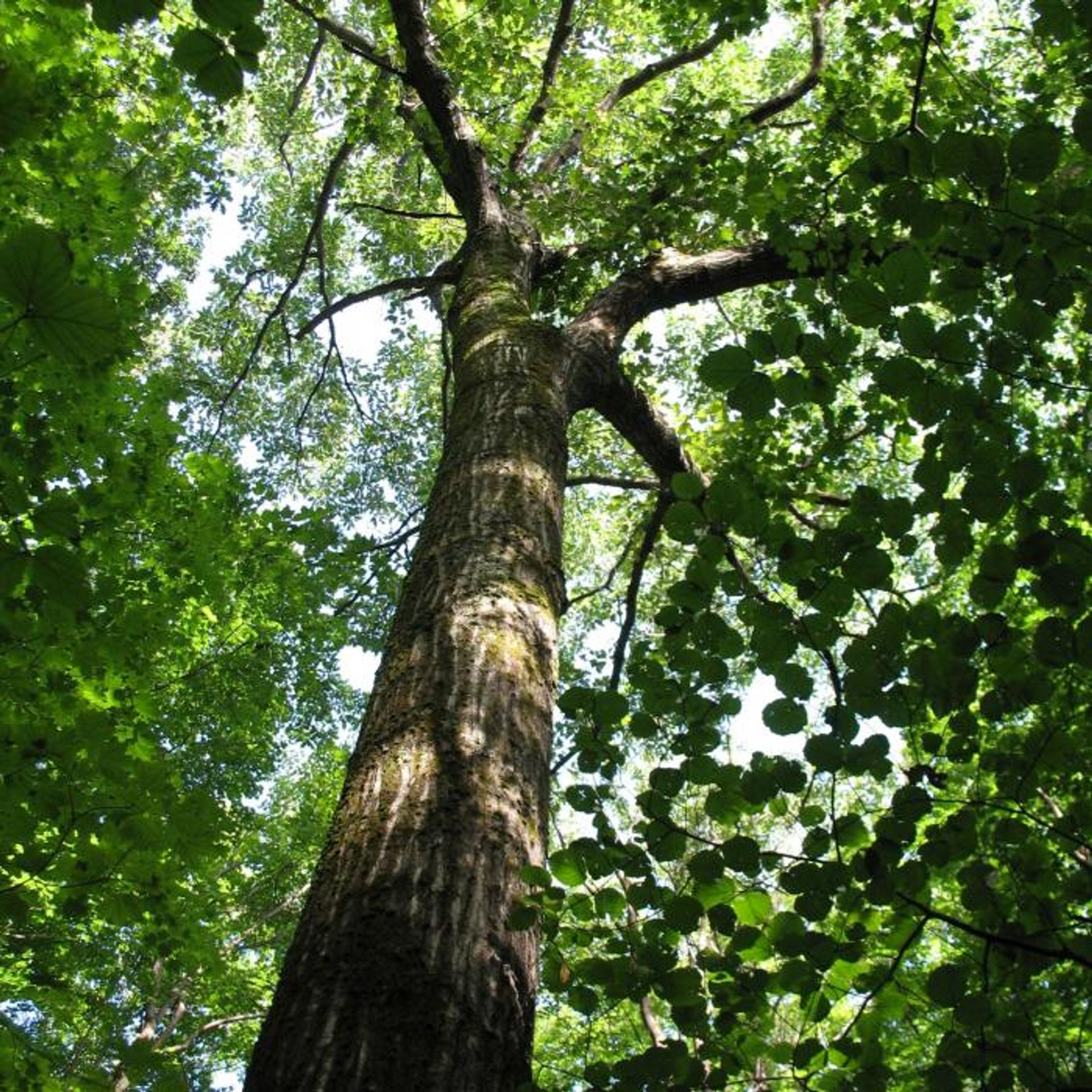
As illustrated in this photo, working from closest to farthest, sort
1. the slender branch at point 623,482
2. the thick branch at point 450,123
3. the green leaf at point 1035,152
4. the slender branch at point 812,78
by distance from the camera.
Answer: the green leaf at point 1035,152, the thick branch at point 450,123, the slender branch at point 623,482, the slender branch at point 812,78

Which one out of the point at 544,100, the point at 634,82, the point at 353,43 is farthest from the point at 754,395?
the point at 634,82

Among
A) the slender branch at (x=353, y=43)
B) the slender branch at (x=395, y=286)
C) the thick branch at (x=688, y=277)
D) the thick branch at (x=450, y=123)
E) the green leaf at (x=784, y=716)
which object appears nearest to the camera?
the green leaf at (x=784, y=716)

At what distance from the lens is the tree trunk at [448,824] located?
1362 millimetres

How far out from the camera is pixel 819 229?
332cm

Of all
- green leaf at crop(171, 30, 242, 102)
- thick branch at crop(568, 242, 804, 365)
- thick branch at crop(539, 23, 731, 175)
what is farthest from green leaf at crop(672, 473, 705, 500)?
thick branch at crop(539, 23, 731, 175)

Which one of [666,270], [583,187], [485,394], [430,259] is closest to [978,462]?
[485,394]

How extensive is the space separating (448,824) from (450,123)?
4865 mm

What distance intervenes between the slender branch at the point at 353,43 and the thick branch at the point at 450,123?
153 mm

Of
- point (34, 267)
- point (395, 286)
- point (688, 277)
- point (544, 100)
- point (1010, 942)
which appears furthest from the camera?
point (544, 100)

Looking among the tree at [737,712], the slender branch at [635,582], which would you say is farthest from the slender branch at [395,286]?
the tree at [737,712]

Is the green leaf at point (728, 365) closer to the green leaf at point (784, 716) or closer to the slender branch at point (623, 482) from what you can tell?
the green leaf at point (784, 716)

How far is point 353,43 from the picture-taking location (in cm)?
654

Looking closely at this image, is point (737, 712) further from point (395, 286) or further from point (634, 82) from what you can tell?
point (634, 82)

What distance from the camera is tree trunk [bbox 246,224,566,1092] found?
1.36 meters
